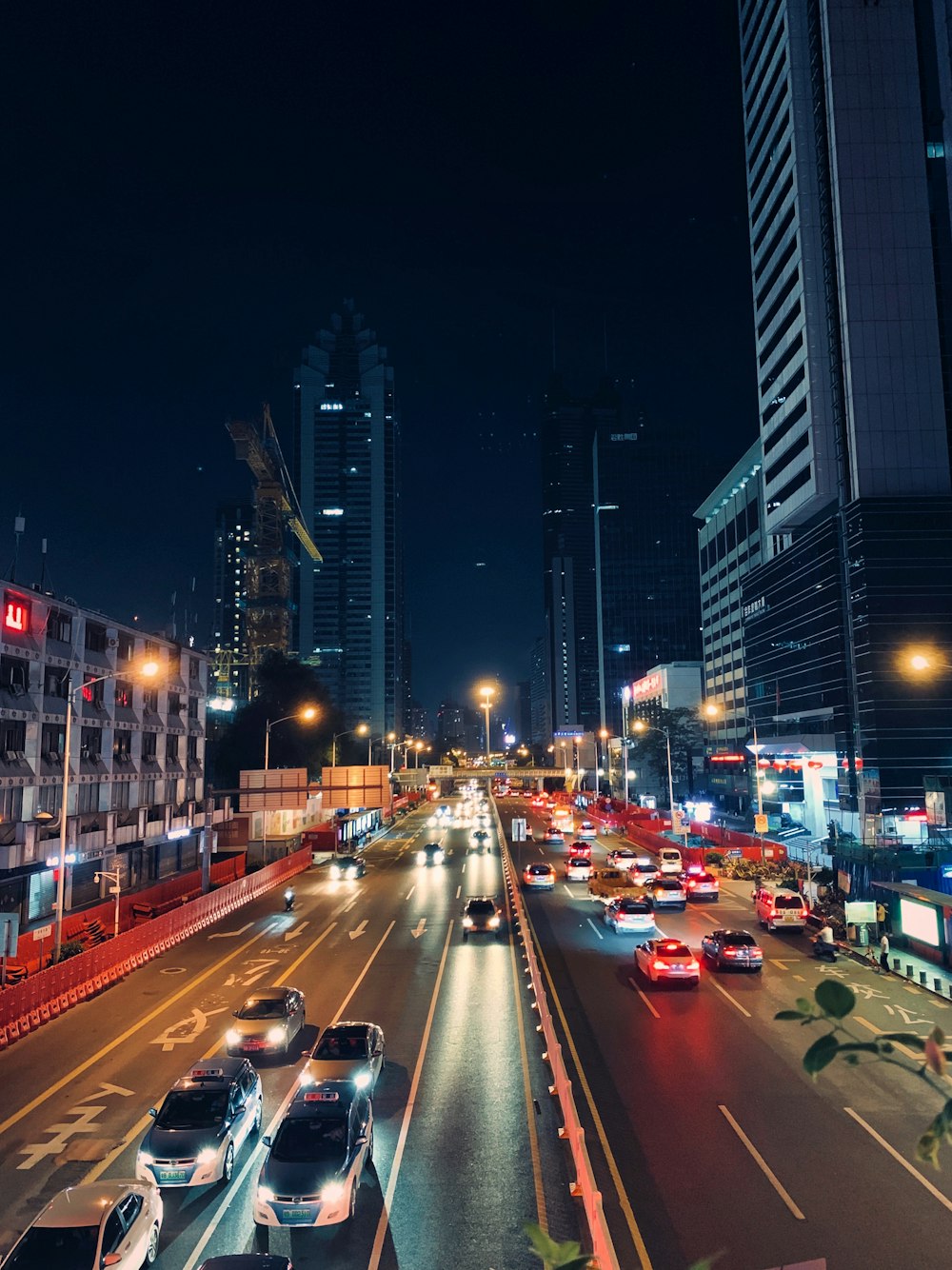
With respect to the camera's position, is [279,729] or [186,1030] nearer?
[186,1030]

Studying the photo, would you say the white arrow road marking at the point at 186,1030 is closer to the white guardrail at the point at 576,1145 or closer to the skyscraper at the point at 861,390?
the white guardrail at the point at 576,1145

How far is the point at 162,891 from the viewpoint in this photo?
1747 inches

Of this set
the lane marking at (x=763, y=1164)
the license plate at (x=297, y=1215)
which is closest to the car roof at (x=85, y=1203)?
the license plate at (x=297, y=1215)

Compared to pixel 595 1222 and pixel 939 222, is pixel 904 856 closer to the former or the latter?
pixel 595 1222

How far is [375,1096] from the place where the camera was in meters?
18.2

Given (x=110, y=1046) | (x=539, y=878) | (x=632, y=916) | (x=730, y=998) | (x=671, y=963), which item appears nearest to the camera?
(x=110, y=1046)

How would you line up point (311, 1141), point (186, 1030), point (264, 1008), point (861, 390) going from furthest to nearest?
point (861, 390) < point (186, 1030) < point (264, 1008) < point (311, 1141)

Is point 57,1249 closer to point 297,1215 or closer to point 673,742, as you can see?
point 297,1215

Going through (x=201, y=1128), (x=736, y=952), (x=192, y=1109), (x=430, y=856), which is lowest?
(x=430, y=856)

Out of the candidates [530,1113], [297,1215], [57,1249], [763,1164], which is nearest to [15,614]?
[530,1113]

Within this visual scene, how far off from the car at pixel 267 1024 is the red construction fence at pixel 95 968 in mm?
6393

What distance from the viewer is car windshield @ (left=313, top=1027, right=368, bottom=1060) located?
1872 cm

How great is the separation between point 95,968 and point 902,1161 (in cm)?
2406

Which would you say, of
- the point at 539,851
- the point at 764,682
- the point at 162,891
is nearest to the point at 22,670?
the point at 162,891
